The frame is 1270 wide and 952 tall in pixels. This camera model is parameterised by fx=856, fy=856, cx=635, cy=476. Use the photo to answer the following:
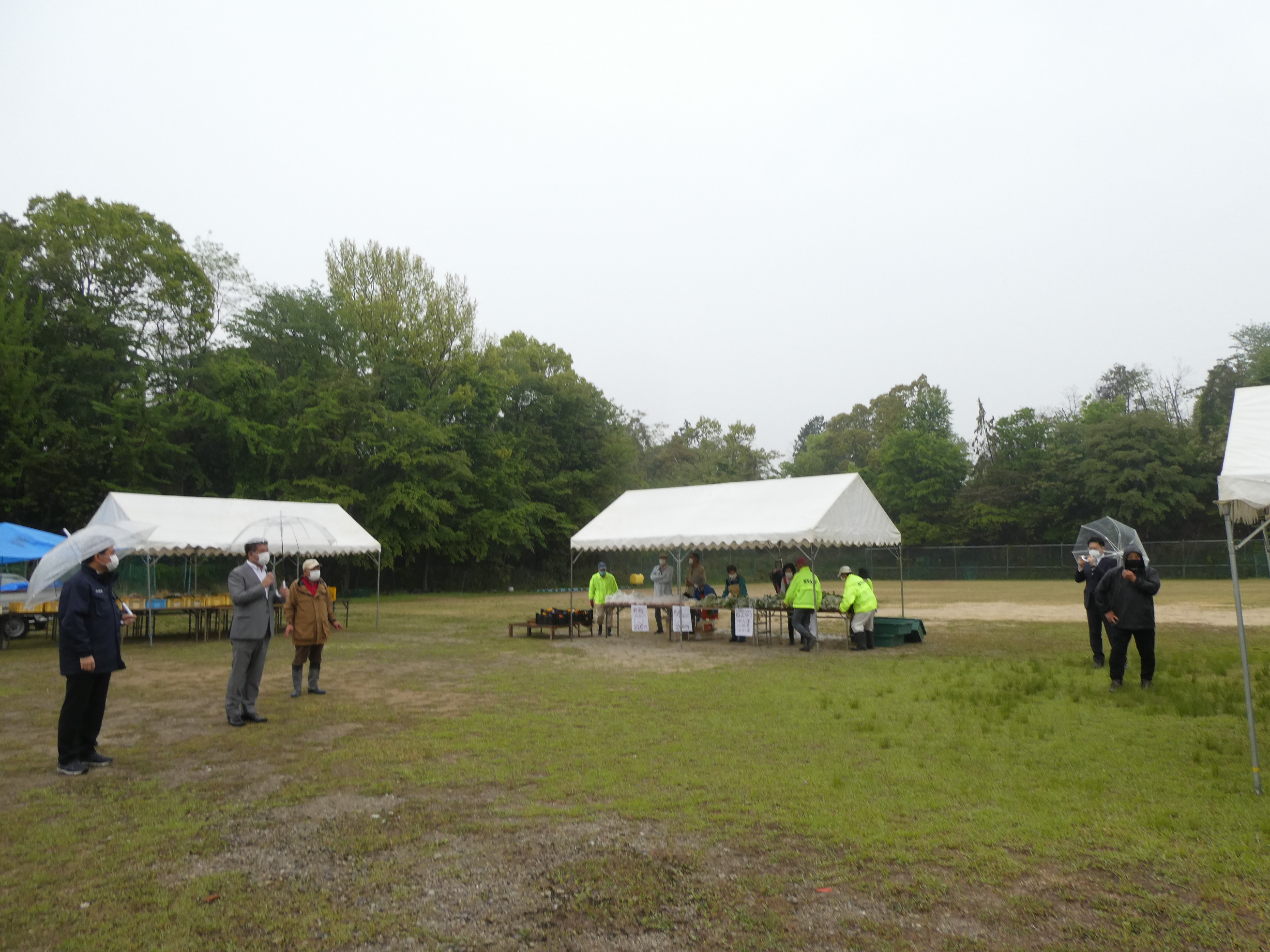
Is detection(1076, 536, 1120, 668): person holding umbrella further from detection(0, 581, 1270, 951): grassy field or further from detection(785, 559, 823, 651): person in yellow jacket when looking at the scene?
detection(785, 559, 823, 651): person in yellow jacket

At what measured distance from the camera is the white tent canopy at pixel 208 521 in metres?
17.2

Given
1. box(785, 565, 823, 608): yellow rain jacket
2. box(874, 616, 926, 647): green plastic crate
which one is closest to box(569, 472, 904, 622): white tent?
box(874, 616, 926, 647): green plastic crate

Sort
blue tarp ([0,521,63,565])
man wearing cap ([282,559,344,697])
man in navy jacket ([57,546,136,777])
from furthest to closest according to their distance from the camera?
blue tarp ([0,521,63,565]) < man wearing cap ([282,559,344,697]) < man in navy jacket ([57,546,136,777])

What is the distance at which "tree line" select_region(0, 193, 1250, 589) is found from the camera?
95.4 ft

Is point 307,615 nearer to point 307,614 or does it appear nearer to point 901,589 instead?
point 307,614

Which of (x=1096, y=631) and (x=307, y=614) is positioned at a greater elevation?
(x=307, y=614)

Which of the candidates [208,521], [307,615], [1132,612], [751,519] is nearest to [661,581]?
[751,519]

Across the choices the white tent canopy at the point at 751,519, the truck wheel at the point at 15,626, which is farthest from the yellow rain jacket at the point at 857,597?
the truck wheel at the point at 15,626

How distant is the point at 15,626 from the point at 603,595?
12.4 metres

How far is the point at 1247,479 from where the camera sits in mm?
5324

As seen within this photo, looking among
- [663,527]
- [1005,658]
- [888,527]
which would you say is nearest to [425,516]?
[663,527]

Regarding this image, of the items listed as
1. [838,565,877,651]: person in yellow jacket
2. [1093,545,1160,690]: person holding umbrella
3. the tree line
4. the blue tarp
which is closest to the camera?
[1093,545,1160,690]: person holding umbrella

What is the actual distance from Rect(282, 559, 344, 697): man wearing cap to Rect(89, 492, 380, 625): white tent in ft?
23.9

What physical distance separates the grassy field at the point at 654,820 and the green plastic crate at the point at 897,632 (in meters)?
4.67
